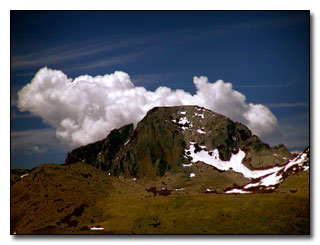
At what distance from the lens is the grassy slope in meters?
24.1

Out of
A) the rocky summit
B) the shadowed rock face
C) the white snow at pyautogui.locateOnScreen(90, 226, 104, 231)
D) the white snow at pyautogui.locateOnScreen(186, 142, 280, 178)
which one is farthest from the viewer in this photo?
the white snow at pyautogui.locateOnScreen(186, 142, 280, 178)

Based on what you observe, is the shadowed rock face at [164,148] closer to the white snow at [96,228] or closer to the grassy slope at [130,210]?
the grassy slope at [130,210]

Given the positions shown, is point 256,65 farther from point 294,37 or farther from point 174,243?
Answer: point 174,243

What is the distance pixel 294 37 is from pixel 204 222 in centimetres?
1480

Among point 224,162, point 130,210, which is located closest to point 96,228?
point 130,210

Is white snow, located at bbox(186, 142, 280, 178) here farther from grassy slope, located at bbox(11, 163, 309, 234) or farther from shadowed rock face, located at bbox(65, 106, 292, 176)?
grassy slope, located at bbox(11, 163, 309, 234)

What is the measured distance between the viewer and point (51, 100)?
26.6 m

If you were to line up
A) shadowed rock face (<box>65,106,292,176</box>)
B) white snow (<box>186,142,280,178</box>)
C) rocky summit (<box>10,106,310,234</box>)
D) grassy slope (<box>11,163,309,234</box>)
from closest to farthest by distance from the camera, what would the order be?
grassy slope (<box>11,163,309,234</box>) → rocky summit (<box>10,106,310,234</box>) → shadowed rock face (<box>65,106,292,176</box>) → white snow (<box>186,142,280,178</box>)

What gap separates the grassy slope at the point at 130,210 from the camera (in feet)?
79.0

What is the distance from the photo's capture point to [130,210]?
28.9 meters

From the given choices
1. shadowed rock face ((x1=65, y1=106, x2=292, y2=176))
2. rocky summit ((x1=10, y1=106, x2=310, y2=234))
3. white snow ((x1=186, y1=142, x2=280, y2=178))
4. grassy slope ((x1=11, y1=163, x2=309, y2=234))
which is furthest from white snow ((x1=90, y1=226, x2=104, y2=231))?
white snow ((x1=186, y1=142, x2=280, y2=178))

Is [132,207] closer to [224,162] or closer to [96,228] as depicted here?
[96,228]
